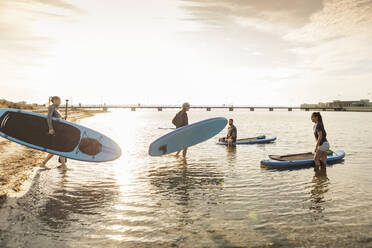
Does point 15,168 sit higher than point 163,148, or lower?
lower

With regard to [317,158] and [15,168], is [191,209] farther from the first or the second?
[15,168]

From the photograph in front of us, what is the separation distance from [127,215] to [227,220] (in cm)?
219

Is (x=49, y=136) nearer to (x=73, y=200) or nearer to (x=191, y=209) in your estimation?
(x=73, y=200)

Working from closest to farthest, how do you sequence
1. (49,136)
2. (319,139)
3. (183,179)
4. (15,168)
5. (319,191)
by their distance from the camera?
(319,191), (183,179), (49,136), (319,139), (15,168)

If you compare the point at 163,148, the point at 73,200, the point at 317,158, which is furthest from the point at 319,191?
the point at 73,200

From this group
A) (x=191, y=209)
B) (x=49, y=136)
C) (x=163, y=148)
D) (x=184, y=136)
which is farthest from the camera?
(x=184, y=136)

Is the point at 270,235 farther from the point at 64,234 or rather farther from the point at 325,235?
the point at 64,234

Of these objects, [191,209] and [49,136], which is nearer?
[191,209]

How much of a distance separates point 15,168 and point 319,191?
1065 cm

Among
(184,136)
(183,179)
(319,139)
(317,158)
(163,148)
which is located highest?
(319,139)

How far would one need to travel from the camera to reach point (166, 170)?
10570mm

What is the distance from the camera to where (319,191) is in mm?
7910

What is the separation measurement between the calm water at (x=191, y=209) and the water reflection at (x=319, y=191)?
1.0 inches

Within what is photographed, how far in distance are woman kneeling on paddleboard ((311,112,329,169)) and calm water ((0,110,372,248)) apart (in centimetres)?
63
